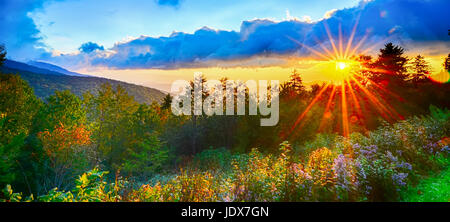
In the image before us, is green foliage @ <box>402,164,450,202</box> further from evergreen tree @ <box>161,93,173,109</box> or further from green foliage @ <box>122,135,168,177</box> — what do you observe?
evergreen tree @ <box>161,93,173,109</box>

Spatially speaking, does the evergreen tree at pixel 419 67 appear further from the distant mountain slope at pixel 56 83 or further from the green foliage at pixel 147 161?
the distant mountain slope at pixel 56 83

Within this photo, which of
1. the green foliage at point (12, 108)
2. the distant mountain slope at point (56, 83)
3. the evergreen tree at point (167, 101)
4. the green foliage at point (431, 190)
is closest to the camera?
the green foliage at point (431, 190)

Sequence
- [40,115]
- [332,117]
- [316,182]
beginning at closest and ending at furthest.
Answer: [316,182] → [332,117] → [40,115]

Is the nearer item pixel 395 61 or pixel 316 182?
pixel 316 182

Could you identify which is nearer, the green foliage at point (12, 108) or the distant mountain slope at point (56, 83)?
the green foliage at point (12, 108)

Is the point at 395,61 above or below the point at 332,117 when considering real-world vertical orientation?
above

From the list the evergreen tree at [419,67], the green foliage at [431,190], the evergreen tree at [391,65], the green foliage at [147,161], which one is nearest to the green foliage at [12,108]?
the green foliage at [147,161]

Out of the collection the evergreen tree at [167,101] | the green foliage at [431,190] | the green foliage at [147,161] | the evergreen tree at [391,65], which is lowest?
the green foliage at [147,161]

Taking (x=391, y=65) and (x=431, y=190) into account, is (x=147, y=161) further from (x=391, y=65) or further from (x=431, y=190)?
(x=391, y=65)

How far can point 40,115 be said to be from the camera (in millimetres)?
19875

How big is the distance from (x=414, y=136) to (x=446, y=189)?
3.13m

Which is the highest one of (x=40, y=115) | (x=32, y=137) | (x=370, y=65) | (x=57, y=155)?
(x=370, y=65)
